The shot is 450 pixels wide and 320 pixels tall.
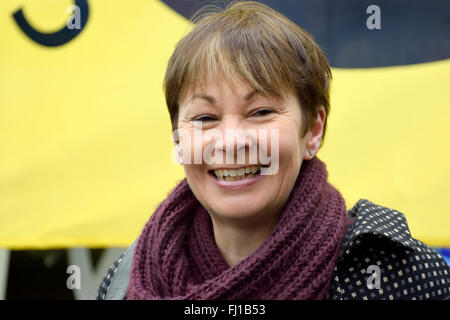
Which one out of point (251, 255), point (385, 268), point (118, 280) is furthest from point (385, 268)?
point (118, 280)

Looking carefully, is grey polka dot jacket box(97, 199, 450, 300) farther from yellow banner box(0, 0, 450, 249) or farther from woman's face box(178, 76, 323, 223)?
yellow banner box(0, 0, 450, 249)

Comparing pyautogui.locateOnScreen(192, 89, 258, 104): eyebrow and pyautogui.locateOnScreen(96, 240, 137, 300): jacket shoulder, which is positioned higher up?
pyautogui.locateOnScreen(192, 89, 258, 104): eyebrow

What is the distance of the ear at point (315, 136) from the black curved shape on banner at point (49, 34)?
3.35 feet

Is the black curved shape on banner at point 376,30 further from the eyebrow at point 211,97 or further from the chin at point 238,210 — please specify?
the chin at point 238,210

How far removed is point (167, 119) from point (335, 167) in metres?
0.61

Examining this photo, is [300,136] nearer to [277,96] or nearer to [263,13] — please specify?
[277,96]

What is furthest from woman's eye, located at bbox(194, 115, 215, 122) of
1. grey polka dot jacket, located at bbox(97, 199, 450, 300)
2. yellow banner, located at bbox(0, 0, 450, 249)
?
yellow banner, located at bbox(0, 0, 450, 249)

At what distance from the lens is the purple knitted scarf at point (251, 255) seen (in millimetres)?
1079

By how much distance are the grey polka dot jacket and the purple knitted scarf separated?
0.03m

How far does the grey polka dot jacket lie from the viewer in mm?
1056

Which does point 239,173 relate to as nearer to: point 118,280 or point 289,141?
point 289,141

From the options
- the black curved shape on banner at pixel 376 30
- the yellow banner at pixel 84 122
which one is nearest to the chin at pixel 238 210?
the yellow banner at pixel 84 122

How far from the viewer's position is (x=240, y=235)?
119cm

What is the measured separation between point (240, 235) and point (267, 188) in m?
0.15
